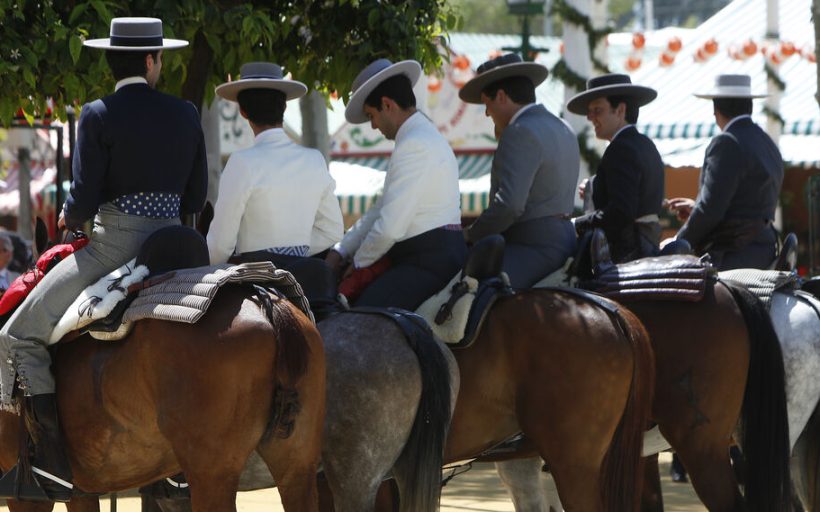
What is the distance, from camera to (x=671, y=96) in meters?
20.9

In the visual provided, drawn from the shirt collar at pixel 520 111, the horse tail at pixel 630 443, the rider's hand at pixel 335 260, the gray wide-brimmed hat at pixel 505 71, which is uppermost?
the gray wide-brimmed hat at pixel 505 71

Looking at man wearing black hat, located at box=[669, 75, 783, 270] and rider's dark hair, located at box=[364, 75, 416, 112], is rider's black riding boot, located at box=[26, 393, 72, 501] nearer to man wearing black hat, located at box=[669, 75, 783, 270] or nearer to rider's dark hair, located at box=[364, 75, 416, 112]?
rider's dark hair, located at box=[364, 75, 416, 112]

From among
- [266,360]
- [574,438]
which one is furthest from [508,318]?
[266,360]

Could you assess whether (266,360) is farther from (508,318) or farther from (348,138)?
(348,138)

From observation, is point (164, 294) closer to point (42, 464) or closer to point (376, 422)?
point (42, 464)

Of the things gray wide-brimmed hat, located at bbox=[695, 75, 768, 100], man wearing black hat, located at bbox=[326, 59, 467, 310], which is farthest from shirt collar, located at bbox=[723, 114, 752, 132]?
man wearing black hat, located at bbox=[326, 59, 467, 310]

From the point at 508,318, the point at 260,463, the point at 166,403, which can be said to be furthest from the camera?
the point at 508,318

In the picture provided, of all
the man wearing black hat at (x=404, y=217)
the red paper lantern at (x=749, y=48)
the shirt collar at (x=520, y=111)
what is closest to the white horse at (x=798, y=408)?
the man wearing black hat at (x=404, y=217)

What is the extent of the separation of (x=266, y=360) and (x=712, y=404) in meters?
2.75

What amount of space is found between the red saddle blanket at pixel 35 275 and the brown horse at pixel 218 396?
0.69m

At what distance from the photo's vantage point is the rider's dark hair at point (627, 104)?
8.36m

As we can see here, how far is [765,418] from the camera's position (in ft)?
23.0

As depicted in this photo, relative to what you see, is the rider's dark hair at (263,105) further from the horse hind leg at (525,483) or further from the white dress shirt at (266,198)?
the horse hind leg at (525,483)

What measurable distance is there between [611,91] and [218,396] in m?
4.09
